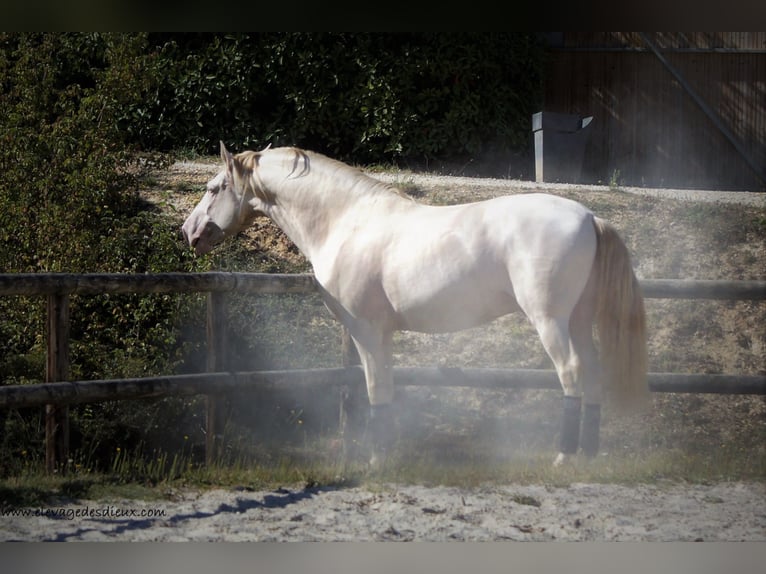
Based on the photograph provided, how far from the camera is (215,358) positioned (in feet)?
13.6

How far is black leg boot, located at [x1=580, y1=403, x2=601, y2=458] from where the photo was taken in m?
3.70

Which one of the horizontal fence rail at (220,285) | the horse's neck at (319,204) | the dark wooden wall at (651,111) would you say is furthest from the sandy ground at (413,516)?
the dark wooden wall at (651,111)

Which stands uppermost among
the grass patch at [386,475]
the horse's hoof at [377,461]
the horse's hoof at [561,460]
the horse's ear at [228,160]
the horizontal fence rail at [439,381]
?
the horse's ear at [228,160]

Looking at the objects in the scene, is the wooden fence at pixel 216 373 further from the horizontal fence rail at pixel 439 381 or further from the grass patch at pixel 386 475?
the grass patch at pixel 386 475

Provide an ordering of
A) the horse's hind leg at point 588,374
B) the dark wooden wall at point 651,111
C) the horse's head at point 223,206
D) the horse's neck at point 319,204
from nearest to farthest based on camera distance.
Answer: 1. the horse's hind leg at point 588,374
2. the horse's neck at point 319,204
3. the horse's head at point 223,206
4. the dark wooden wall at point 651,111

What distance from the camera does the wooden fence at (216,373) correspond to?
3.86 m

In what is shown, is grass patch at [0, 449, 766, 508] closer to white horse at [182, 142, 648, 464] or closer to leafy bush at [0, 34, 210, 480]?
white horse at [182, 142, 648, 464]

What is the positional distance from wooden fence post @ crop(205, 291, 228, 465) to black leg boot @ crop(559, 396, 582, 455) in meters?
1.56

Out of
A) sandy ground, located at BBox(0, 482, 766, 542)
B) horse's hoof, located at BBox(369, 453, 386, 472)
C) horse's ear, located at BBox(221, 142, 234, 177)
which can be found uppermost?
horse's ear, located at BBox(221, 142, 234, 177)

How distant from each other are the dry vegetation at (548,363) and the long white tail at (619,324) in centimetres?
35

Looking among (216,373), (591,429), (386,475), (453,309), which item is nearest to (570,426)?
(591,429)

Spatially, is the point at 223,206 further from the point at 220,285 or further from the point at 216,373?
the point at 216,373

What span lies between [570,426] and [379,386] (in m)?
0.83

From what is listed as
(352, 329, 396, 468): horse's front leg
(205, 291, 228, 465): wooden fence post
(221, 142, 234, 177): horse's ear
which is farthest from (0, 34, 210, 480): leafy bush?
(352, 329, 396, 468): horse's front leg
